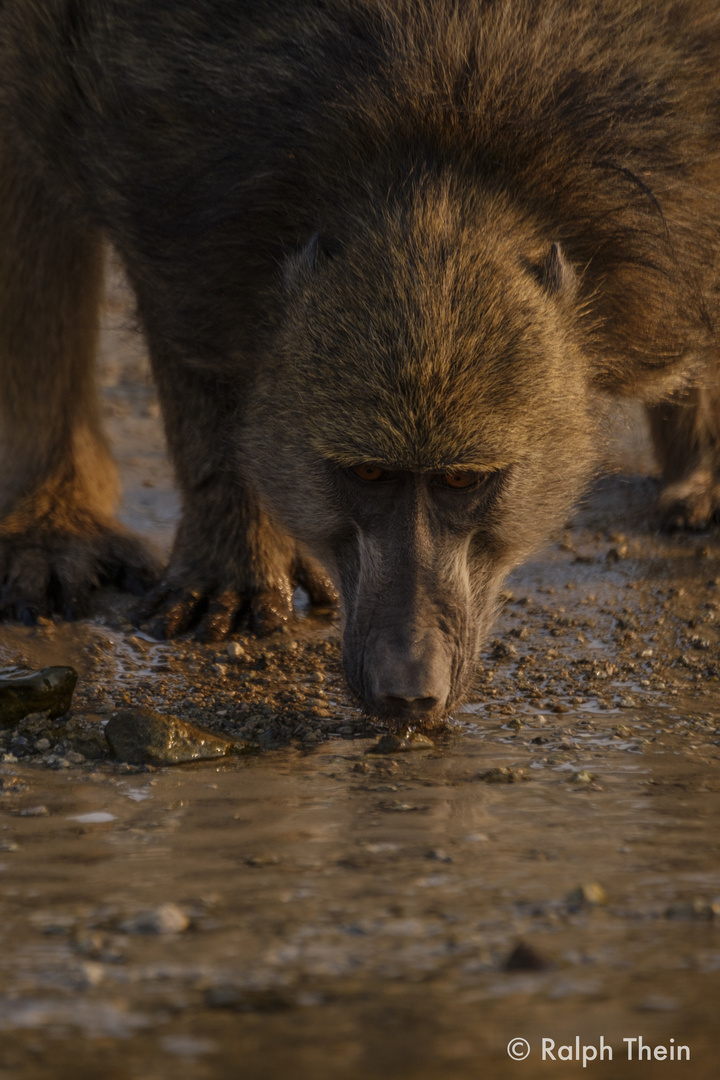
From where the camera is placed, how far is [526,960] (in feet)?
5.99

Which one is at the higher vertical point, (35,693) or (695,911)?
(35,693)

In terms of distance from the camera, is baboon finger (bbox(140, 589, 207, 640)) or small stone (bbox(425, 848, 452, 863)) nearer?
small stone (bbox(425, 848, 452, 863))

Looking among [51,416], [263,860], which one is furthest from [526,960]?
[51,416]

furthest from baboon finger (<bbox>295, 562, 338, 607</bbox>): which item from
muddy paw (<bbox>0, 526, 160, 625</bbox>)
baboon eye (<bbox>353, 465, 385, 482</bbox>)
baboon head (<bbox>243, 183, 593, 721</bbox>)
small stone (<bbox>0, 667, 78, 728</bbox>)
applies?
small stone (<bbox>0, 667, 78, 728</bbox>)

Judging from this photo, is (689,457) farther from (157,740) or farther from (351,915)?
(351,915)

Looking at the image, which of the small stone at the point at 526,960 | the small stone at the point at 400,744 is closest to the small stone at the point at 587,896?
the small stone at the point at 526,960

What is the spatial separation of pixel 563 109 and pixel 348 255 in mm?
673

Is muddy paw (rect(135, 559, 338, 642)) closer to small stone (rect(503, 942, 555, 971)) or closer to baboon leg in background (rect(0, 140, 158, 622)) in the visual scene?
baboon leg in background (rect(0, 140, 158, 622))

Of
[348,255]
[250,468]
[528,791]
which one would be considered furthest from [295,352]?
[528,791]

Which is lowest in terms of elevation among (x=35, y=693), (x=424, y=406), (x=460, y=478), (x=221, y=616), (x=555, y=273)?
(x=35, y=693)

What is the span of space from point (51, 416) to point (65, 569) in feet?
2.38

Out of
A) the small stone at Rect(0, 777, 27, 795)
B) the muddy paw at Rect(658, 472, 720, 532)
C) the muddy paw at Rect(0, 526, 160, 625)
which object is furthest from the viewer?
the muddy paw at Rect(658, 472, 720, 532)

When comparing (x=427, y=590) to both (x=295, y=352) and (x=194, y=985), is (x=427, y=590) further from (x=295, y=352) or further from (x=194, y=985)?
(x=194, y=985)

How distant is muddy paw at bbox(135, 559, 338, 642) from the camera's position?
164 inches
